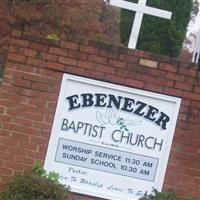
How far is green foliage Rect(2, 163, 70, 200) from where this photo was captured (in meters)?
6.02

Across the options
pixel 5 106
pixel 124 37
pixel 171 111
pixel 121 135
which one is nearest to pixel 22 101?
pixel 5 106

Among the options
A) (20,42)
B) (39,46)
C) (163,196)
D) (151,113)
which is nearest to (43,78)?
(39,46)

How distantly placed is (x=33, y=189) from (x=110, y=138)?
1223 mm

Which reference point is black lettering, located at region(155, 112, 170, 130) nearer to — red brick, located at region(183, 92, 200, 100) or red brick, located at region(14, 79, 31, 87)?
red brick, located at region(183, 92, 200, 100)

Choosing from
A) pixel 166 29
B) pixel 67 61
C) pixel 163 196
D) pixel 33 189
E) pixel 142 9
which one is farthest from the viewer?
pixel 166 29

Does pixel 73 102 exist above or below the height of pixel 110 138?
above

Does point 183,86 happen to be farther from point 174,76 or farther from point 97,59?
point 97,59

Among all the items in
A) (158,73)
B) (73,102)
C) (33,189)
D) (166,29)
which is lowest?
(33,189)

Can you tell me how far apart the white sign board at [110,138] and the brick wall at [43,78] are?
0.34ft

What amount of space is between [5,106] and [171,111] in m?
1.82

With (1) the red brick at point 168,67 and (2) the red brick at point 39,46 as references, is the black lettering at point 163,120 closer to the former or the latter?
(1) the red brick at point 168,67

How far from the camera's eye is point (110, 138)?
6.88m

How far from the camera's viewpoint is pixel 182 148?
6.91 m

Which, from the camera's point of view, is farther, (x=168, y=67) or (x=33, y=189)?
(x=168, y=67)
